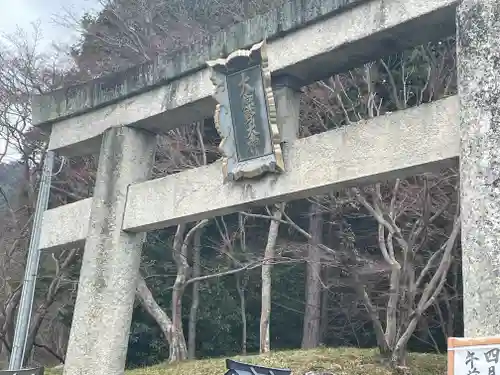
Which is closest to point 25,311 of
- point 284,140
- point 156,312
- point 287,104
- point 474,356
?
point 284,140

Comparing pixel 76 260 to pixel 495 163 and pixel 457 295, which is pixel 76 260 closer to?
pixel 457 295

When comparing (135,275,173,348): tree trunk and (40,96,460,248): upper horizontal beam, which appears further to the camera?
(135,275,173,348): tree trunk

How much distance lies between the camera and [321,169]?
4.05m

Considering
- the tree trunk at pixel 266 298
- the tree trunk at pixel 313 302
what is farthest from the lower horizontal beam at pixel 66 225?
the tree trunk at pixel 313 302

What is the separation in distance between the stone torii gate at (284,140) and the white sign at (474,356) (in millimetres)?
327

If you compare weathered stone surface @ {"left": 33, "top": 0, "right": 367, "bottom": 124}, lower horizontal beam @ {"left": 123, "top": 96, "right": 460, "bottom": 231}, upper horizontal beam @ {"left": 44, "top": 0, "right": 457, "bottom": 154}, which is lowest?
lower horizontal beam @ {"left": 123, "top": 96, "right": 460, "bottom": 231}

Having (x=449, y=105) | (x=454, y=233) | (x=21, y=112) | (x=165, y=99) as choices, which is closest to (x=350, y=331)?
(x=454, y=233)

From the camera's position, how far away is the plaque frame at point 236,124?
4.26 meters

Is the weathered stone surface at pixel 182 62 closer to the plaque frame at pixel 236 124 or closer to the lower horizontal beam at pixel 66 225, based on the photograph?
the plaque frame at pixel 236 124

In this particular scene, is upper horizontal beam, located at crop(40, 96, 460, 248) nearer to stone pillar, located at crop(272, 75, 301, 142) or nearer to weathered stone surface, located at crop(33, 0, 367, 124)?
stone pillar, located at crop(272, 75, 301, 142)

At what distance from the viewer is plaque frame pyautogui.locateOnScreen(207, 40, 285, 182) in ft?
14.0

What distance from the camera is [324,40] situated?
4.23 meters

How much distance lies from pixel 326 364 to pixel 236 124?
502 cm

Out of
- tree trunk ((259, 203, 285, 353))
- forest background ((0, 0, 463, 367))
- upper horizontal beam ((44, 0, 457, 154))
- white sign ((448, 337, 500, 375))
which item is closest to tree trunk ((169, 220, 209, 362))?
forest background ((0, 0, 463, 367))
